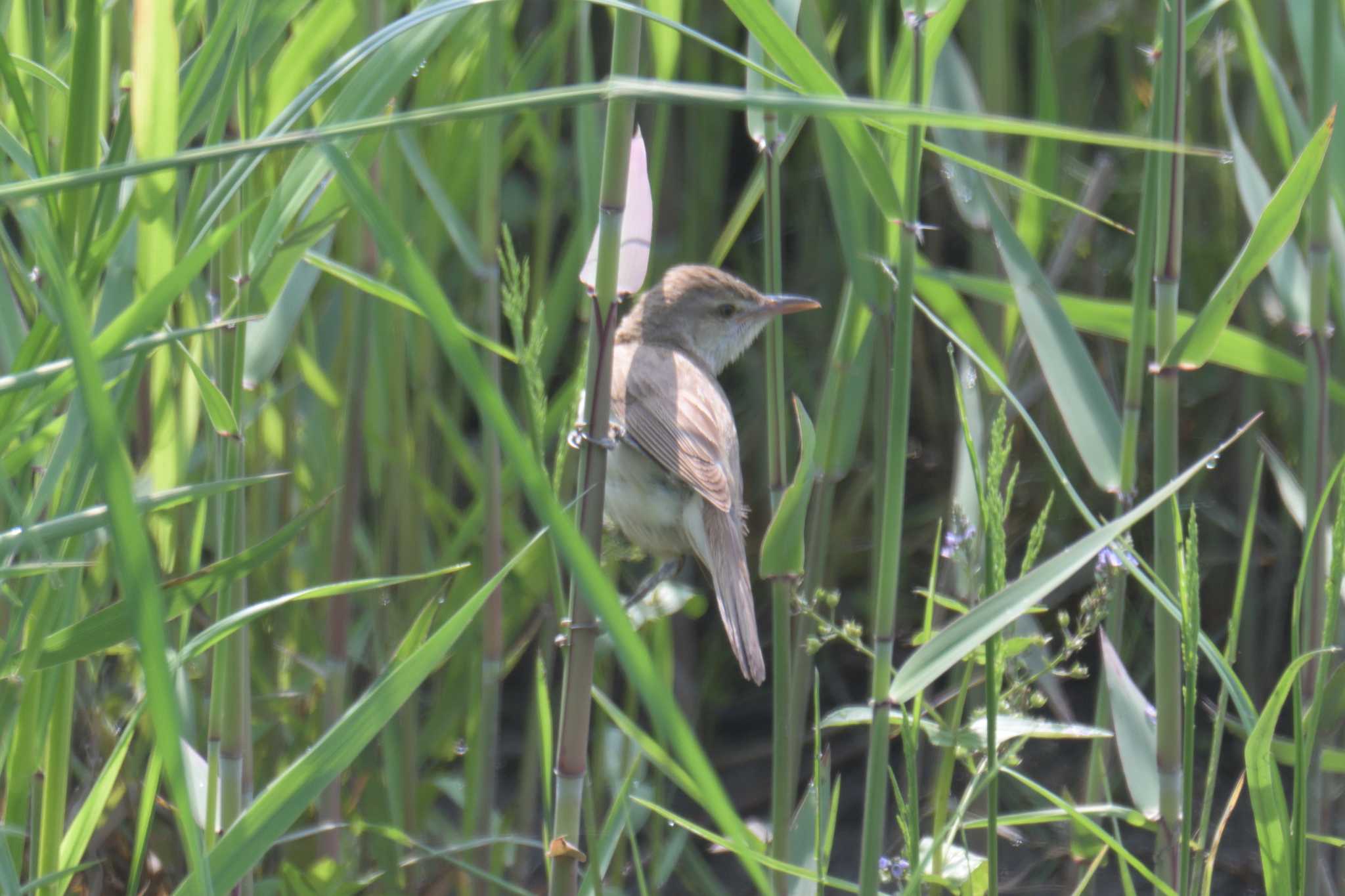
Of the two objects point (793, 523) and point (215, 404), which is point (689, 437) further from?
point (215, 404)

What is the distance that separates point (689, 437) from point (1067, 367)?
2.85 ft

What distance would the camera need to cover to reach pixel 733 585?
2229 millimetres

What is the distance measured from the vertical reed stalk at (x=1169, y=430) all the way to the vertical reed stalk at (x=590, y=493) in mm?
579

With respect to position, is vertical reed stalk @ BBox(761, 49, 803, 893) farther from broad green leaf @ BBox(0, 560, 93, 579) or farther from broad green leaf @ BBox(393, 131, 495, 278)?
broad green leaf @ BBox(0, 560, 93, 579)

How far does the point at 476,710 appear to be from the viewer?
7.54ft

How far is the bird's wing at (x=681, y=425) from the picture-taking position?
238 centimetres

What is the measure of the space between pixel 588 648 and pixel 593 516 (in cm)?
15

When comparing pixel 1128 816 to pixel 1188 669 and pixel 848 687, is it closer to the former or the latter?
pixel 1188 669

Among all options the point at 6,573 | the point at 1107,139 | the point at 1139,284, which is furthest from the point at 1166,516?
the point at 6,573

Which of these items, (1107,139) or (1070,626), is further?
(1070,626)

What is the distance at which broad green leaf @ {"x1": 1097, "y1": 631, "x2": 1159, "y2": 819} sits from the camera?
1.67m

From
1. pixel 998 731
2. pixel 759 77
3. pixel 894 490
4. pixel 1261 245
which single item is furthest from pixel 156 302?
pixel 1261 245

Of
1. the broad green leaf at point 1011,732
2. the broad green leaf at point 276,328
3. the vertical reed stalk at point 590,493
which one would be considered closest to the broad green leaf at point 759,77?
the vertical reed stalk at point 590,493

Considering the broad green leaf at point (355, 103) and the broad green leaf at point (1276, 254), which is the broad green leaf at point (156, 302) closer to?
the broad green leaf at point (355, 103)
